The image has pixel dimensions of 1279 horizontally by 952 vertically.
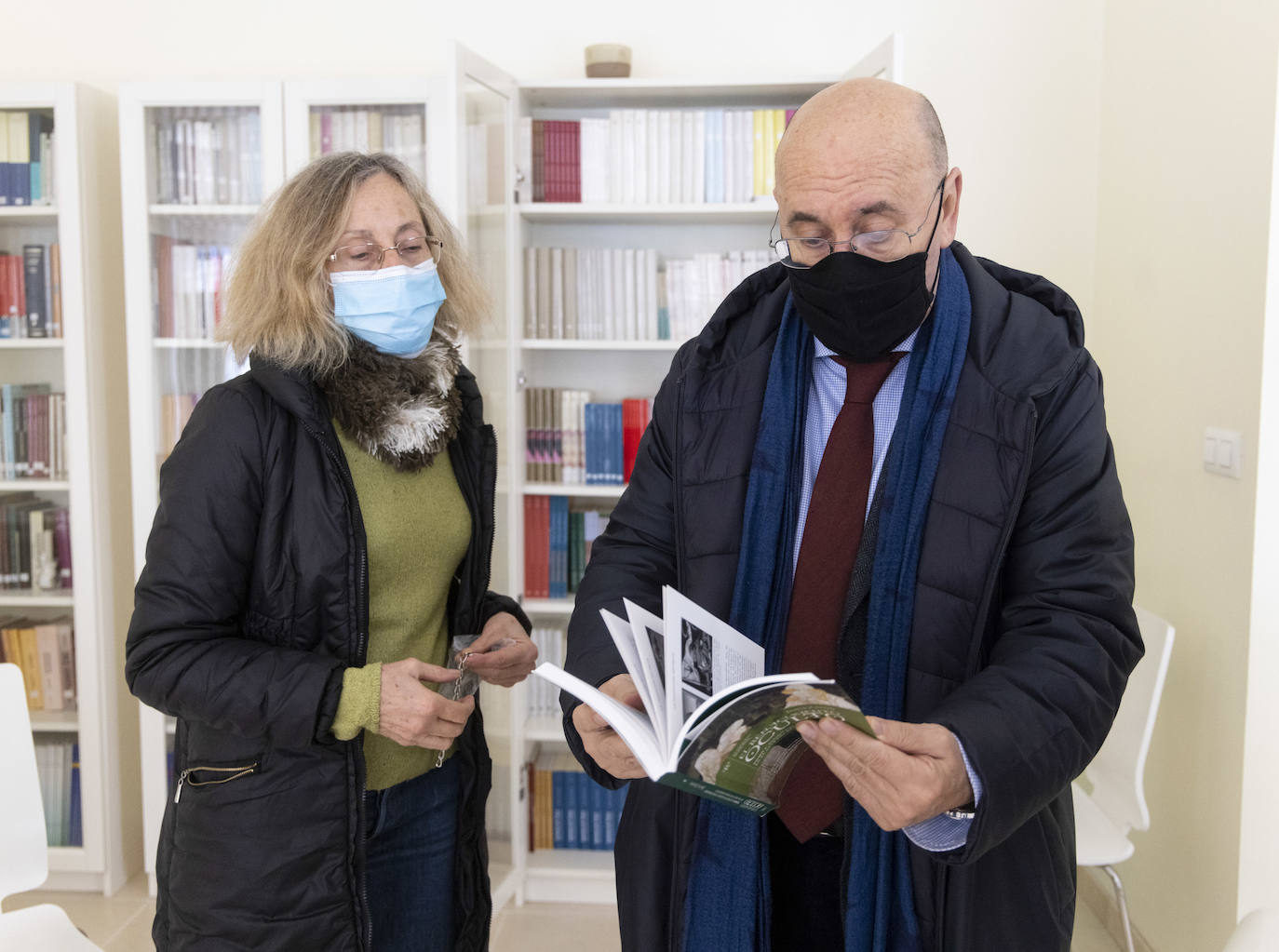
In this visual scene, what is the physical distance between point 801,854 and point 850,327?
0.66m

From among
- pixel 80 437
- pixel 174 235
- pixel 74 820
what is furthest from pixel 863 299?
pixel 74 820

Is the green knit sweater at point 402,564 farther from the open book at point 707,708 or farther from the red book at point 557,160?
the red book at point 557,160

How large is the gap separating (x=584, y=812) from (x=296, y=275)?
2.28 metres

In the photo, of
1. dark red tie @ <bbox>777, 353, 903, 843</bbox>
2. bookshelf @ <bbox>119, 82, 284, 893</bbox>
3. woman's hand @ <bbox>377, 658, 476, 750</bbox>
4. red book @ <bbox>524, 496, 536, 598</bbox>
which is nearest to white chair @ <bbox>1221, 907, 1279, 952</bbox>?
dark red tie @ <bbox>777, 353, 903, 843</bbox>

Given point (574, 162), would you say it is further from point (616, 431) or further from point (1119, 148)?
point (1119, 148)

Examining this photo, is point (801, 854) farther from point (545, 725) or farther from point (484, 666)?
point (545, 725)

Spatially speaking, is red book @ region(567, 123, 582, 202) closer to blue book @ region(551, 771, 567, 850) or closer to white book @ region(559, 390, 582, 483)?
white book @ region(559, 390, 582, 483)

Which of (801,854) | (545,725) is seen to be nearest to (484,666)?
(801,854)

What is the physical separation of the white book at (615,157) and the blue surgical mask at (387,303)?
5.19ft

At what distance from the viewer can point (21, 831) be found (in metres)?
1.98

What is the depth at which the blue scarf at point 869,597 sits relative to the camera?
1.21 metres

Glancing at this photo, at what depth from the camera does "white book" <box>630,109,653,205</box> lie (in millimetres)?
3242

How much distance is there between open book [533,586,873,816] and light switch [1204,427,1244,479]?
162 centimetres

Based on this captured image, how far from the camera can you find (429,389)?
179 cm
